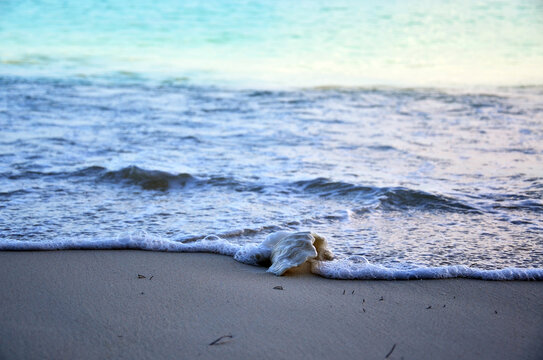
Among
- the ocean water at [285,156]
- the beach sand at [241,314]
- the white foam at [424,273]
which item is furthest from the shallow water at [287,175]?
the beach sand at [241,314]

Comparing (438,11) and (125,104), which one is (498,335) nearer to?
(125,104)

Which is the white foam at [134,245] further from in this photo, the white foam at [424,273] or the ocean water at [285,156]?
the white foam at [424,273]

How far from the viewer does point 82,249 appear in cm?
352

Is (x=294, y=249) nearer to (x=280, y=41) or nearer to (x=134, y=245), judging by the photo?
(x=134, y=245)

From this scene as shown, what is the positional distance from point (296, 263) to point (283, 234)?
0.36m

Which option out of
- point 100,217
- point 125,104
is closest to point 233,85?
point 125,104

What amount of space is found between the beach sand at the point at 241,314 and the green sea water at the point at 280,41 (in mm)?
Result: 9382

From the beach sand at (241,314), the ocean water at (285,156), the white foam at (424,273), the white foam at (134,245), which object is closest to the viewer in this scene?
the beach sand at (241,314)

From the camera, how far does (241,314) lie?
264 centimetres

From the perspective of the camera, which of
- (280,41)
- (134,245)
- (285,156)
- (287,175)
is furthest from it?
(280,41)

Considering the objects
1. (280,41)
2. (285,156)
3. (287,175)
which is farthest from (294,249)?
(280,41)

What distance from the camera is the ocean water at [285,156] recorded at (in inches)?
149

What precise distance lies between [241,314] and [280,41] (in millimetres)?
18327

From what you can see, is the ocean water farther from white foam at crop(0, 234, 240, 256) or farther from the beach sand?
the beach sand
